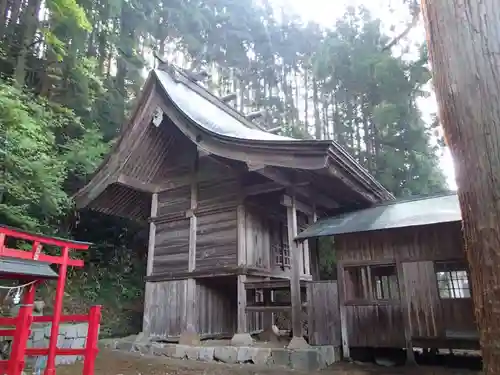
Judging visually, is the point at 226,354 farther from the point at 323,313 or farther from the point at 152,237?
the point at 152,237

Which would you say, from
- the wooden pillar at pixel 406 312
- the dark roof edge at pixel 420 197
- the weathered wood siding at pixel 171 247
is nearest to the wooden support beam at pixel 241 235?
the weathered wood siding at pixel 171 247

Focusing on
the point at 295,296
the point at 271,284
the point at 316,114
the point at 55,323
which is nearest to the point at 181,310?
the point at 271,284

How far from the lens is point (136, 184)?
10.2m

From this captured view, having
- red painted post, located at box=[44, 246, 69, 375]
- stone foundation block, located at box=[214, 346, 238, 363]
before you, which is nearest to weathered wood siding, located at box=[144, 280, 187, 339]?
stone foundation block, located at box=[214, 346, 238, 363]

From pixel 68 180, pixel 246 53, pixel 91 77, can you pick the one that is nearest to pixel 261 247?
pixel 68 180

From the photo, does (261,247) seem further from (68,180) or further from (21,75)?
(21,75)

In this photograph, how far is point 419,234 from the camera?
700 centimetres

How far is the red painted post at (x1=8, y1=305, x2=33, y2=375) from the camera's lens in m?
4.18

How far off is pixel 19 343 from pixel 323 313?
17.9 feet

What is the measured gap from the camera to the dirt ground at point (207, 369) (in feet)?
20.2

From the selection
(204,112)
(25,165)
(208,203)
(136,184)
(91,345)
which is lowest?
(91,345)

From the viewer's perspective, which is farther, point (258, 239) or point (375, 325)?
point (258, 239)

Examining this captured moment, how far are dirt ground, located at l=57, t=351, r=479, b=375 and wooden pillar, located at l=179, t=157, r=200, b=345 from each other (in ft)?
3.80

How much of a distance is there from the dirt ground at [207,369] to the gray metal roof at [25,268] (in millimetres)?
2259
